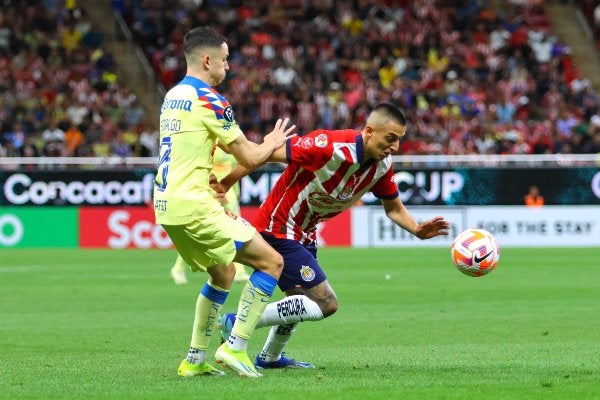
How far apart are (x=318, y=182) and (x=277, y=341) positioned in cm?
126

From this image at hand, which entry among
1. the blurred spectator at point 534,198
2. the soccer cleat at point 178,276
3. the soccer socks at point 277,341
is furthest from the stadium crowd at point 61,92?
the soccer socks at point 277,341

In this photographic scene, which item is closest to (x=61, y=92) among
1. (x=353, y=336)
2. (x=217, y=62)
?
(x=353, y=336)

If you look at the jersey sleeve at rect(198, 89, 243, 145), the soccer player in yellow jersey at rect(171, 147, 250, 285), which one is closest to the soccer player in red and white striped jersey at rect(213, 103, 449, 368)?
the jersey sleeve at rect(198, 89, 243, 145)

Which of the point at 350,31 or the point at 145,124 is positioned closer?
the point at 145,124

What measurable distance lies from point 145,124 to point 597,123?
11.8 metres

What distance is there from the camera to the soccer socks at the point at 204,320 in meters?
8.43

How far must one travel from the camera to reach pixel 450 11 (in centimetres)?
3569

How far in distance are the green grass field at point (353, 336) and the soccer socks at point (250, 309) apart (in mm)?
281

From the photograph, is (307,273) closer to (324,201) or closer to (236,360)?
(324,201)

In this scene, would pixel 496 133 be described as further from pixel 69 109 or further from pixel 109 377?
pixel 109 377

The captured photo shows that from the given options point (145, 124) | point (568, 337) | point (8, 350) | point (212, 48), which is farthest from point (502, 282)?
point (145, 124)

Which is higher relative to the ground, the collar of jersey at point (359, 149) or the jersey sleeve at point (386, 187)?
the collar of jersey at point (359, 149)

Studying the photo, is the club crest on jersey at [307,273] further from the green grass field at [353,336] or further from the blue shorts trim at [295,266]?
the green grass field at [353,336]

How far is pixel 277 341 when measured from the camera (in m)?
9.07
